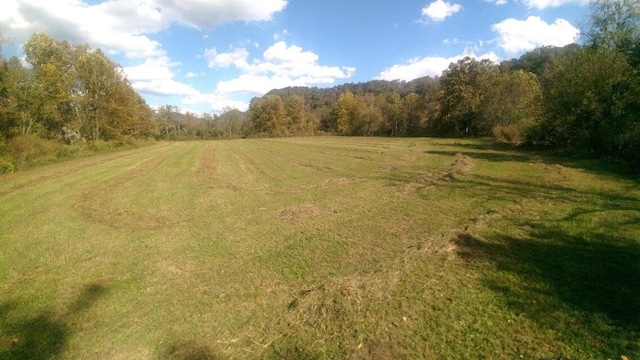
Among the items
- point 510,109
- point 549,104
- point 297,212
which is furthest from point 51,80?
point 510,109

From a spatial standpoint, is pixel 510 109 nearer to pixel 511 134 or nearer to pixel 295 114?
pixel 511 134

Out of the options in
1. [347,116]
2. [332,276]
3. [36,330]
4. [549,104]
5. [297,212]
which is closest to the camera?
[36,330]

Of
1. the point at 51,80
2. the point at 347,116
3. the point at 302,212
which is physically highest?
the point at 51,80

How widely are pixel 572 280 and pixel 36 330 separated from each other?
996 cm

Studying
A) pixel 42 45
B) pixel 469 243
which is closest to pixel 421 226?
pixel 469 243

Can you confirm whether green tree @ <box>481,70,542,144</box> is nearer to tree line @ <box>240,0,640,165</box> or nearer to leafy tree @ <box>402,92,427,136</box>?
tree line @ <box>240,0,640,165</box>

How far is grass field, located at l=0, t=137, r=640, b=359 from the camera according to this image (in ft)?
16.3

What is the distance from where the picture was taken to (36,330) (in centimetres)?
570

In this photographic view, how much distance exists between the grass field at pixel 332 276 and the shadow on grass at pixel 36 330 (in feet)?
0.10

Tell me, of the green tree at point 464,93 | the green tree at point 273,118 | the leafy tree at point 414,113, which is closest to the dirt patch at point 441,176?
the green tree at point 464,93

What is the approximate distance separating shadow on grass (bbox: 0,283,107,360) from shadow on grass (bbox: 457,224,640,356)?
7.71 meters

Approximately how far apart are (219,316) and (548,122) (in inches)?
1277

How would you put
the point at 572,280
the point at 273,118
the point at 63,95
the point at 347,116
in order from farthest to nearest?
the point at 273,118 → the point at 347,116 → the point at 63,95 → the point at 572,280

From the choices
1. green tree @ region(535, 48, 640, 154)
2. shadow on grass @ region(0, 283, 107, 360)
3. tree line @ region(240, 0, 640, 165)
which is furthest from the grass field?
tree line @ region(240, 0, 640, 165)
